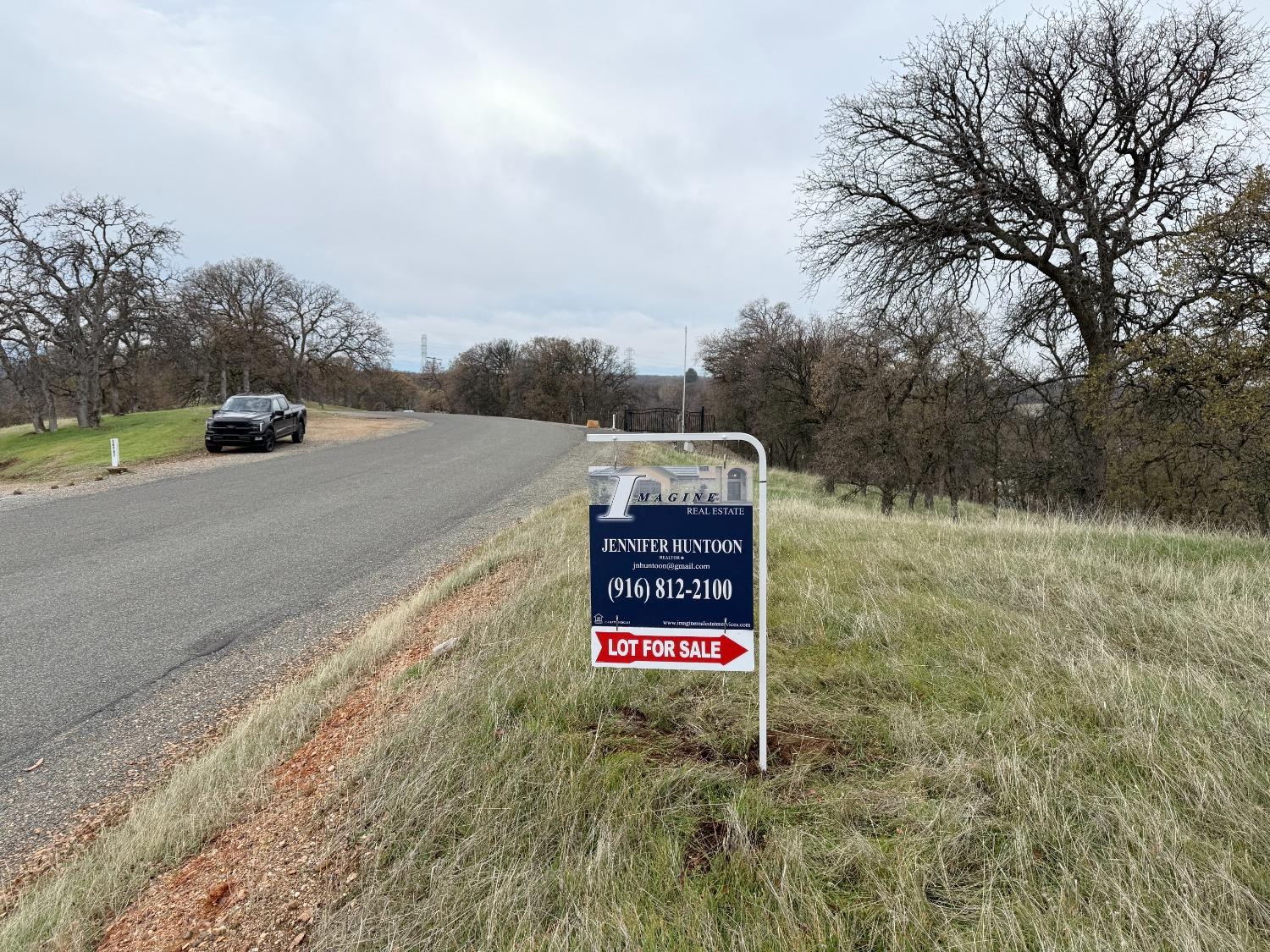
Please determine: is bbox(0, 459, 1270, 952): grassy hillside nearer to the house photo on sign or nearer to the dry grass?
the dry grass

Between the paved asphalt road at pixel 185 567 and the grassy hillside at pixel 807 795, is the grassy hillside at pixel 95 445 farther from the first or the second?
the grassy hillside at pixel 807 795

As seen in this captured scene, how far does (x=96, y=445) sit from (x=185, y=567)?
640 inches

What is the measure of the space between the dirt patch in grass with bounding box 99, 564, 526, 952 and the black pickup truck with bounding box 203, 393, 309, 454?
17401 mm

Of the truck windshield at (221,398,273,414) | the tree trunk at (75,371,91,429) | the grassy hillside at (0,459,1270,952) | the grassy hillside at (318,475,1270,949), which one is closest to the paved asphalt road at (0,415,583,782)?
the grassy hillside at (0,459,1270,952)

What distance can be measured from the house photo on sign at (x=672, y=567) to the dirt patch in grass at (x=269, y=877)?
1.28 meters

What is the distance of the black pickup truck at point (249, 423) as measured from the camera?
17453mm

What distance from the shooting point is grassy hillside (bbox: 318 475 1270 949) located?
183 cm

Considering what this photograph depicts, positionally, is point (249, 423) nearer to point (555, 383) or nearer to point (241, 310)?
point (241, 310)

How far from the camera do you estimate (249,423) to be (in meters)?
17.5

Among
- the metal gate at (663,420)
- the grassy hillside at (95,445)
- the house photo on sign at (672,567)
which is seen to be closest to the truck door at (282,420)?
the grassy hillside at (95,445)

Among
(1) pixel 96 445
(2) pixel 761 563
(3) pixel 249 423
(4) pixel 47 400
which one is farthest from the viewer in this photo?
(4) pixel 47 400

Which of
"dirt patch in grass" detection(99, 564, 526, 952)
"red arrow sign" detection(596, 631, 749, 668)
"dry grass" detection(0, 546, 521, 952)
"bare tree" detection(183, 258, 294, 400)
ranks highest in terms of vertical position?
"bare tree" detection(183, 258, 294, 400)

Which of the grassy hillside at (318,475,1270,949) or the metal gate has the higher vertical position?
the metal gate

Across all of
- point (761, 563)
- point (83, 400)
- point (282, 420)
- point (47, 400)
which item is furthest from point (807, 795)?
point (47, 400)
